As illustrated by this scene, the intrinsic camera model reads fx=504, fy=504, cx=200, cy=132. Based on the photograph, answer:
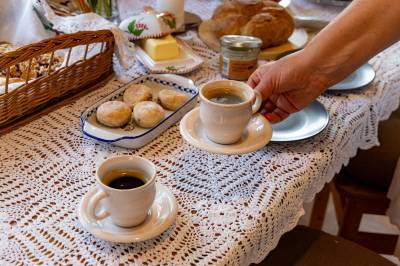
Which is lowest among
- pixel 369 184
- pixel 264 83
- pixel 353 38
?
pixel 369 184

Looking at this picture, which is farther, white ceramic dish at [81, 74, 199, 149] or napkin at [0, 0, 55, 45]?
napkin at [0, 0, 55, 45]

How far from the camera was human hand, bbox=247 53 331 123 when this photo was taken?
3.18 feet

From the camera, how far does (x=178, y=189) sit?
2.70 ft

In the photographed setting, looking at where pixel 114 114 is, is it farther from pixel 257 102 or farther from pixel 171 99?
pixel 257 102

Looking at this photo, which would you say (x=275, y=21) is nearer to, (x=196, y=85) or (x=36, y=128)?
(x=196, y=85)

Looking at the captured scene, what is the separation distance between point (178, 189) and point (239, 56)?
433 mm

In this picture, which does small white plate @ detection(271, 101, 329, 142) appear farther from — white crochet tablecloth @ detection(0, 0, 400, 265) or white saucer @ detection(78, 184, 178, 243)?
white saucer @ detection(78, 184, 178, 243)

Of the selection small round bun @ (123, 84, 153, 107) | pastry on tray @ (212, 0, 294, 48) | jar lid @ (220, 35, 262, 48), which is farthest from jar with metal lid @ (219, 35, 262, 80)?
small round bun @ (123, 84, 153, 107)

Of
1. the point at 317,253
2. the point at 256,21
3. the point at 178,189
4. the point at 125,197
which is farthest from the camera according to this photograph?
the point at 256,21

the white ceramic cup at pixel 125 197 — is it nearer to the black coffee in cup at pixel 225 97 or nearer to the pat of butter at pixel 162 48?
the black coffee in cup at pixel 225 97

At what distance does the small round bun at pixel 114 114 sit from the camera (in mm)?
936

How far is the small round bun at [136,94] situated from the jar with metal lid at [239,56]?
8.6 inches

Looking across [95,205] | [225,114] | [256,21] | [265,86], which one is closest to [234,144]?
[225,114]

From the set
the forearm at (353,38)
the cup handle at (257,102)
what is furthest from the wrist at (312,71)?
the cup handle at (257,102)
